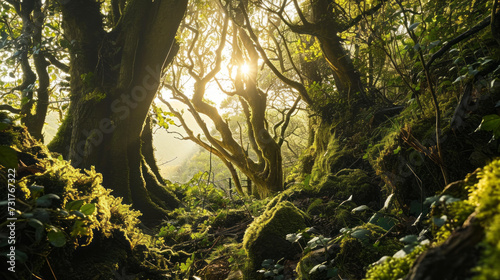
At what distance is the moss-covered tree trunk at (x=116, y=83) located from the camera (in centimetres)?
537

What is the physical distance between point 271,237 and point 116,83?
14.9 feet

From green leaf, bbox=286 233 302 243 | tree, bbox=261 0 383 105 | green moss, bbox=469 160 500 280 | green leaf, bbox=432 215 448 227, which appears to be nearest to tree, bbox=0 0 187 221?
tree, bbox=261 0 383 105

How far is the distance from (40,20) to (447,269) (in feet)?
27.6

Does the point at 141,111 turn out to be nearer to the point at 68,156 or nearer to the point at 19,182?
the point at 68,156

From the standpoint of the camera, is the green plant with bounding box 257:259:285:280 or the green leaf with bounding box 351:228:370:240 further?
the green plant with bounding box 257:259:285:280

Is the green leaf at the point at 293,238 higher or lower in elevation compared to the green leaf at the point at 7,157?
lower

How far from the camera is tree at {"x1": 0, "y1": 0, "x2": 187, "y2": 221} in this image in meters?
5.37

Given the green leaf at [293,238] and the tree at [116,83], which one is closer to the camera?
the green leaf at [293,238]

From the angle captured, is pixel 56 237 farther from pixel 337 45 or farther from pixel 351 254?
pixel 337 45

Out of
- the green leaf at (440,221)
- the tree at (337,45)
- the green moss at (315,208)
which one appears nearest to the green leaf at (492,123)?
the green leaf at (440,221)

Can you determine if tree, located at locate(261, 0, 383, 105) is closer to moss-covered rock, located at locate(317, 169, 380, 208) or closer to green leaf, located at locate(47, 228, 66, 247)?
moss-covered rock, located at locate(317, 169, 380, 208)

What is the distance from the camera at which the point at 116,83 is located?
5723 mm

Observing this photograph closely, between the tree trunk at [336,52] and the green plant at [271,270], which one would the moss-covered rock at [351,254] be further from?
the tree trunk at [336,52]

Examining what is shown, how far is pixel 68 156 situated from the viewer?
5289mm
